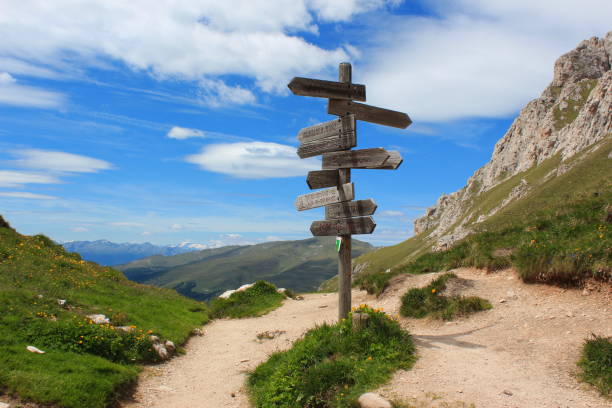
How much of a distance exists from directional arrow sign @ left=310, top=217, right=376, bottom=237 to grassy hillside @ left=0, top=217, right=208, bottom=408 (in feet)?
19.8

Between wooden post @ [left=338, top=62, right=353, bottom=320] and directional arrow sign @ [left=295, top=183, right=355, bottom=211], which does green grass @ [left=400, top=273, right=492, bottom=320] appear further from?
directional arrow sign @ [left=295, top=183, right=355, bottom=211]

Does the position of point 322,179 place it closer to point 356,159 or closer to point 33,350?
point 356,159

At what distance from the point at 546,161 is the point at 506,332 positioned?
180940mm

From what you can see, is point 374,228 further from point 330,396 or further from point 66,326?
point 66,326

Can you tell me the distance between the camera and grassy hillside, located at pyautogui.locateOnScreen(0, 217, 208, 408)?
23.9 feet

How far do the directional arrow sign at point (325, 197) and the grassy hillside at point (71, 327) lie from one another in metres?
6.26

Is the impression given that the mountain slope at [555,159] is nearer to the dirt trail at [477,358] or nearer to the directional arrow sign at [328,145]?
the dirt trail at [477,358]

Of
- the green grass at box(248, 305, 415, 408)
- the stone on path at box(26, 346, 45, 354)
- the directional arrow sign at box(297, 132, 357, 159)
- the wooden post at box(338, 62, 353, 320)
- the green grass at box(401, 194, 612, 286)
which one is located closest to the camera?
the green grass at box(248, 305, 415, 408)

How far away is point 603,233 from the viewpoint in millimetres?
11984

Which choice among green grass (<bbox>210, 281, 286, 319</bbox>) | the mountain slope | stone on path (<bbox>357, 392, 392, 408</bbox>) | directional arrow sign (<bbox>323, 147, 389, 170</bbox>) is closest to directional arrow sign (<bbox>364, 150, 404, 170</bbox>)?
directional arrow sign (<bbox>323, 147, 389, 170</bbox>)

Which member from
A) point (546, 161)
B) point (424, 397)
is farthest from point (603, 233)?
point (546, 161)

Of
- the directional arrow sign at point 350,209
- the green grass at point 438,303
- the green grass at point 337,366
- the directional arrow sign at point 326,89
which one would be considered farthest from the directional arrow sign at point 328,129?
the green grass at point 438,303

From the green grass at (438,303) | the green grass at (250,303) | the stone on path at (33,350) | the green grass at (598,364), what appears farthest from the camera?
the green grass at (250,303)

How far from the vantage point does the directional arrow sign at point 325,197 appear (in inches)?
379
